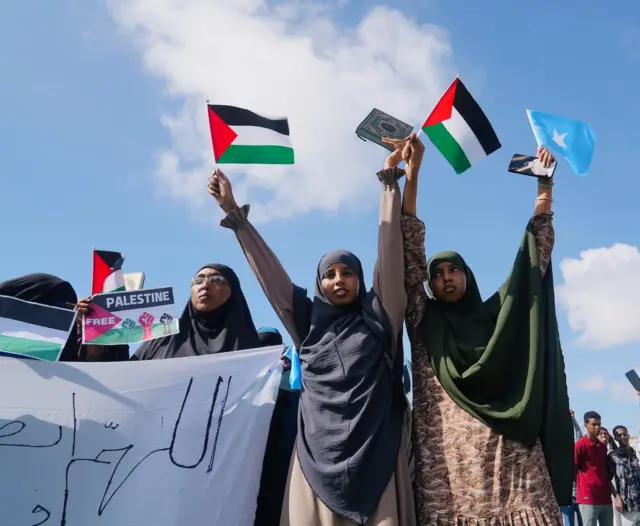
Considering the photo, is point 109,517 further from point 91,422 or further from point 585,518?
point 585,518

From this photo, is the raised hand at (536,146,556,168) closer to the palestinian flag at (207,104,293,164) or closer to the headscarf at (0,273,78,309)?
the palestinian flag at (207,104,293,164)

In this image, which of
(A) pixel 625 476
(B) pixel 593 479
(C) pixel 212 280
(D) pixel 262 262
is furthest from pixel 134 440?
(A) pixel 625 476

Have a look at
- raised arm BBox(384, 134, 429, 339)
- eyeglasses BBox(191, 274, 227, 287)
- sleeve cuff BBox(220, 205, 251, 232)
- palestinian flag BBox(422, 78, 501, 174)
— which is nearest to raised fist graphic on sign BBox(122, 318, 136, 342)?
eyeglasses BBox(191, 274, 227, 287)

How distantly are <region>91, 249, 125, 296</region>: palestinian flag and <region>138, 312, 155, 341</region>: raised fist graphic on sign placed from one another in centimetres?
80

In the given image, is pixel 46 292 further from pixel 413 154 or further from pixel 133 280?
pixel 413 154

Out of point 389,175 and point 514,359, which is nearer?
point 514,359

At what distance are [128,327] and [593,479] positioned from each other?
6.19 meters

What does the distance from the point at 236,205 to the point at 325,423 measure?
1.27 metres

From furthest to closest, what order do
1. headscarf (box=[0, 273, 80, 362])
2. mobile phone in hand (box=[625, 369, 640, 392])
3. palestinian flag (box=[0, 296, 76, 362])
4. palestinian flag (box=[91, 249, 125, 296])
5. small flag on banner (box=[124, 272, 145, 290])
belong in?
1. mobile phone in hand (box=[625, 369, 640, 392])
2. small flag on banner (box=[124, 272, 145, 290])
3. palestinian flag (box=[91, 249, 125, 296])
4. headscarf (box=[0, 273, 80, 362])
5. palestinian flag (box=[0, 296, 76, 362])

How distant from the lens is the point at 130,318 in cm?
334

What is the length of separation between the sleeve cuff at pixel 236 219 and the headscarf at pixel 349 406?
52cm

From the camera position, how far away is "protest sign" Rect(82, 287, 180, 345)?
3.31 meters

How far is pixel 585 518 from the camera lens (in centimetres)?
724

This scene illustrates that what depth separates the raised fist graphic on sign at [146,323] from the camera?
3.32m
